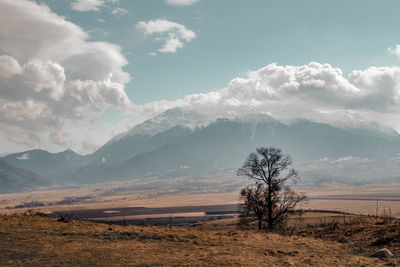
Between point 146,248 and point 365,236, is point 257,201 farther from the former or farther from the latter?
point 146,248

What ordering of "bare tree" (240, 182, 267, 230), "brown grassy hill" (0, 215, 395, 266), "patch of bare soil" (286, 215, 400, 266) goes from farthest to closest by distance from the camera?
1. "bare tree" (240, 182, 267, 230)
2. "patch of bare soil" (286, 215, 400, 266)
3. "brown grassy hill" (0, 215, 395, 266)

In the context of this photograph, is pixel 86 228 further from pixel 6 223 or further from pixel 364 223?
pixel 364 223

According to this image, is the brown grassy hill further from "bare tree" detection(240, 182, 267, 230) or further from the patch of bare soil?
"bare tree" detection(240, 182, 267, 230)

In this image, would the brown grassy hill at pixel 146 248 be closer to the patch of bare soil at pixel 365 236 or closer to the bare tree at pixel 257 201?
the patch of bare soil at pixel 365 236

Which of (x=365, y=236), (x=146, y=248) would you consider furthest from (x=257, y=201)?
(x=146, y=248)

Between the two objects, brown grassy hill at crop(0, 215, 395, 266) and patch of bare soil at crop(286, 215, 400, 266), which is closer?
brown grassy hill at crop(0, 215, 395, 266)

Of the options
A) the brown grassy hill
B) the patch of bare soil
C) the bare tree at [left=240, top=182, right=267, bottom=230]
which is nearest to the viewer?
the brown grassy hill

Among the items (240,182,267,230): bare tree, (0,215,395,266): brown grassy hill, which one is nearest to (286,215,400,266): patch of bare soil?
(0,215,395,266): brown grassy hill

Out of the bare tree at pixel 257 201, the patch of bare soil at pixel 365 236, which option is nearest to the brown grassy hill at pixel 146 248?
the patch of bare soil at pixel 365 236

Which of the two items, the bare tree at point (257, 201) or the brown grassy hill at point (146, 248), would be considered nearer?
the brown grassy hill at point (146, 248)

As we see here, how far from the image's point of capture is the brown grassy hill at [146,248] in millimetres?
14438

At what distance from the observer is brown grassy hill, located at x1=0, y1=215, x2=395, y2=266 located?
1444 cm

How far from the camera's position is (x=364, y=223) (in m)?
24.1

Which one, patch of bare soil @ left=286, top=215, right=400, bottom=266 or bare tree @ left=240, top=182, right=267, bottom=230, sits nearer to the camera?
patch of bare soil @ left=286, top=215, right=400, bottom=266
